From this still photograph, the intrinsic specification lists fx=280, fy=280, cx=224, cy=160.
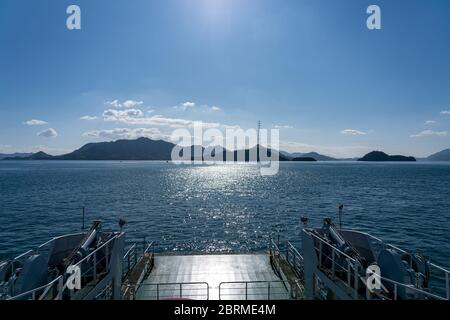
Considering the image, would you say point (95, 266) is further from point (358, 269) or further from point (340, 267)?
point (358, 269)

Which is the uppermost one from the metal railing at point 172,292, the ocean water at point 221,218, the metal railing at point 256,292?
the metal railing at point 256,292

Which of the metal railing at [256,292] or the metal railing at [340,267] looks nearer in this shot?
the metal railing at [340,267]

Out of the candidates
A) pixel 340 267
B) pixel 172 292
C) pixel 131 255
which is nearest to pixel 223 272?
pixel 172 292

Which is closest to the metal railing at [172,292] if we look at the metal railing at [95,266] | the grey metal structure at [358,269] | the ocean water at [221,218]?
the metal railing at [95,266]

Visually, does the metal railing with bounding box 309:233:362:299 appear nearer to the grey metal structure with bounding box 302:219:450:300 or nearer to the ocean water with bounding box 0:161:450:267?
the grey metal structure with bounding box 302:219:450:300

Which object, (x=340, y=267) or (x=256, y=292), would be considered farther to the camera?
(x=256, y=292)

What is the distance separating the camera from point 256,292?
13781 mm

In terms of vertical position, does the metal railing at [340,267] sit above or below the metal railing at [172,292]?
above

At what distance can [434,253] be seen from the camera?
91.1 ft

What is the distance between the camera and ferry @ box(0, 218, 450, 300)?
Result: 948 cm

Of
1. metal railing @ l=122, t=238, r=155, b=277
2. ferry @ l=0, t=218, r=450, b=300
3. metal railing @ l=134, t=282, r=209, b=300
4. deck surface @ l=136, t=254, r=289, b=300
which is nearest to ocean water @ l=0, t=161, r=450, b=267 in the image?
deck surface @ l=136, t=254, r=289, b=300

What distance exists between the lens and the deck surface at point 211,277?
44.6 feet

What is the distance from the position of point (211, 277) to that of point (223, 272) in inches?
34.2

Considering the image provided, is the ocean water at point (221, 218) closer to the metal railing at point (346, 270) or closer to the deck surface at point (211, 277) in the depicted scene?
the deck surface at point (211, 277)
